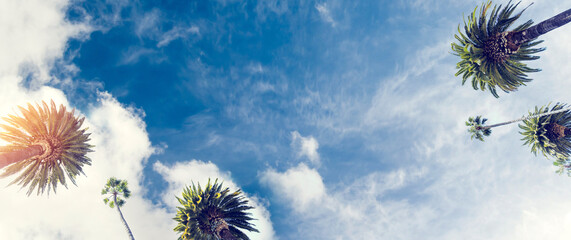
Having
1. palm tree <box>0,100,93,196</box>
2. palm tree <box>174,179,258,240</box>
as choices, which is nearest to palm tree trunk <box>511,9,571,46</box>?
palm tree <box>174,179,258,240</box>

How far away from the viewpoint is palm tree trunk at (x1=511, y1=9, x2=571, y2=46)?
11.6 meters

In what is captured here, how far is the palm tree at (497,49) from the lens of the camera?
14.4 m

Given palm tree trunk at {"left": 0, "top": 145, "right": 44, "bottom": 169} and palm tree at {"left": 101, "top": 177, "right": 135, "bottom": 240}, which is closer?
palm tree trunk at {"left": 0, "top": 145, "right": 44, "bottom": 169}

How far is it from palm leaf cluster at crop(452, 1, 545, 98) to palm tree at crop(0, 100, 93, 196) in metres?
23.6

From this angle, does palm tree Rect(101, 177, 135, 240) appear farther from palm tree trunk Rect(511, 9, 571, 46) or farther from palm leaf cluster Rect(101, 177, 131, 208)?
palm tree trunk Rect(511, 9, 571, 46)

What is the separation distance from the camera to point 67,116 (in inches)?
456

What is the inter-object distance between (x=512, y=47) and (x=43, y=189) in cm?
2665

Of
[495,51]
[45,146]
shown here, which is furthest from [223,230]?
[495,51]

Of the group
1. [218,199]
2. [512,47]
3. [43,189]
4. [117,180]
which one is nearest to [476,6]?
[512,47]

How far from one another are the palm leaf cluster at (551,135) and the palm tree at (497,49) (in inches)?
286

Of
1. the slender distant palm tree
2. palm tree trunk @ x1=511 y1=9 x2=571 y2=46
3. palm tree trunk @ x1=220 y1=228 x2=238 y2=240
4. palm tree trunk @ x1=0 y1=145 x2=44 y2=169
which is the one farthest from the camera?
the slender distant palm tree

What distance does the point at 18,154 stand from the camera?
9.69 metres

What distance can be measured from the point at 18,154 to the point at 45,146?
5.16 ft

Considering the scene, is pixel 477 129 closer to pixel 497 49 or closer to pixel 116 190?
pixel 497 49
